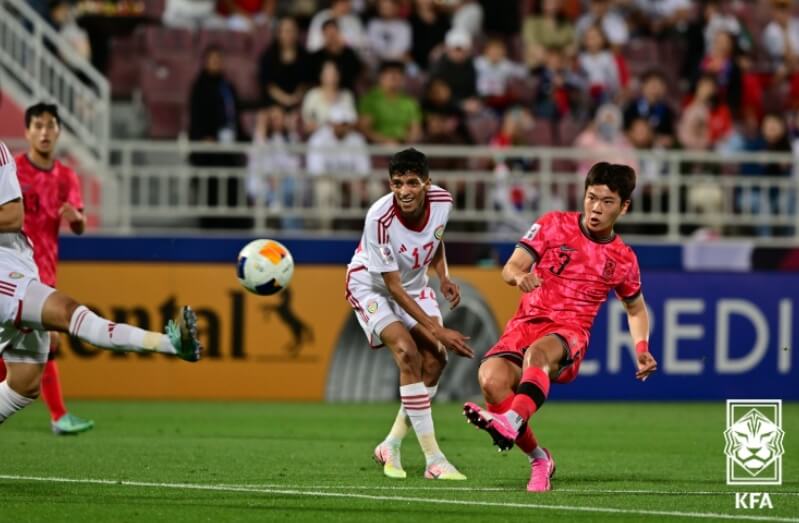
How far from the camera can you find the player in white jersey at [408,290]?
10.4 m

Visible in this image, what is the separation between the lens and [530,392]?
31.0 feet

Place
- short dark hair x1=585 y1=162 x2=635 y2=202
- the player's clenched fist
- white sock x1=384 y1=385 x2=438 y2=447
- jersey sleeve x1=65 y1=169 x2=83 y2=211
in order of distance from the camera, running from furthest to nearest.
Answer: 1. jersey sleeve x1=65 y1=169 x2=83 y2=211
2. white sock x1=384 y1=385 x2=438 y2=447
3. short dark hair x1=585 y1=162 x2=635 y2=202
4. the player's clenched fist

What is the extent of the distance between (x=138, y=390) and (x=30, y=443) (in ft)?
16.8

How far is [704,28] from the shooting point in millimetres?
22719

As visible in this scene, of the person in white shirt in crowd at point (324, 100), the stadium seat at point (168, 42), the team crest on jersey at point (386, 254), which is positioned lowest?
the team crest on jersey at point (386, 254)

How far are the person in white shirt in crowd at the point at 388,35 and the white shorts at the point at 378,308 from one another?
34.3 ft

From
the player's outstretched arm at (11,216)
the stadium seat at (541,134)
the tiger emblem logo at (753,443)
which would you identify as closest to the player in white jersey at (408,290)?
the tiger emblem logo at (753,443)

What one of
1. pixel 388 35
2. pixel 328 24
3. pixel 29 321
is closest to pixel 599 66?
pixel 388 35

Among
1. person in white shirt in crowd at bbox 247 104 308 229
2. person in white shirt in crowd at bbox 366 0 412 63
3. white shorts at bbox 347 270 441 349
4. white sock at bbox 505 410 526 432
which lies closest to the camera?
white sock at bbox 505 410 526 432

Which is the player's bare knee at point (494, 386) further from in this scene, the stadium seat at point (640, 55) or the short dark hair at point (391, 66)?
the stadium seat at point (640, 55)

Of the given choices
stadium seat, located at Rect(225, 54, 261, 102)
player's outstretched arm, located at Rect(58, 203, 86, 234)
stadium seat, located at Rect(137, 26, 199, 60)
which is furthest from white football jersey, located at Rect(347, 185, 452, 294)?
stadium seat, located at Rect(137, 26, 199, 60)

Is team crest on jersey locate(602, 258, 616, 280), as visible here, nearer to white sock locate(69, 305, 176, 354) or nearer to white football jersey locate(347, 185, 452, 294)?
white football jersey locate(347, 185, 452, 294)

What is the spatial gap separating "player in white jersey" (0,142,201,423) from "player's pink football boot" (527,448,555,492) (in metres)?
2.26

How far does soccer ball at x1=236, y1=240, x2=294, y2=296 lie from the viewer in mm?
11203
